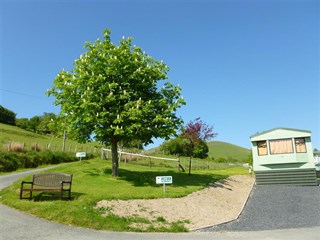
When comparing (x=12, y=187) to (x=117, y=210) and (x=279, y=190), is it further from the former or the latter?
(x=279, y=190)

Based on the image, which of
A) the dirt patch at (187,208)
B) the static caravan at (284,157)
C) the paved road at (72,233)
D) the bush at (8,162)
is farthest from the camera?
the static caravan at (284,157)

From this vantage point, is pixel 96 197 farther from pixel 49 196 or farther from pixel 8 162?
pixel 8 162

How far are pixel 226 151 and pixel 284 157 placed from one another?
359ft

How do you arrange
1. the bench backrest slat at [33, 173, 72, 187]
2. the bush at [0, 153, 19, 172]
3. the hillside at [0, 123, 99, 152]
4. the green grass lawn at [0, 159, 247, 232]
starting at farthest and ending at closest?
the hillside at [0, 123, 99, 152]
the bush at [0, 153, 19, 172]
the bench backrest slat at [33, 173, 72, 187]
the green grass lawn at [0, 159, 247, 232]

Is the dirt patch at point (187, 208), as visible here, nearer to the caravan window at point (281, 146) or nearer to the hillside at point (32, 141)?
the caravan window at point (281, 146)

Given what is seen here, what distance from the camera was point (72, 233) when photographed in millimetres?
9766

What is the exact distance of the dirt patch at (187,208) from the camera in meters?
12.7

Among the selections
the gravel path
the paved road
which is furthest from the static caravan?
the paved road

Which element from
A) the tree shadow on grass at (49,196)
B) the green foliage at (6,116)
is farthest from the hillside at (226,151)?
the tree shadow on grass at (49,196)

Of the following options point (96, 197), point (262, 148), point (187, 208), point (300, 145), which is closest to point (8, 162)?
point (96, 197)

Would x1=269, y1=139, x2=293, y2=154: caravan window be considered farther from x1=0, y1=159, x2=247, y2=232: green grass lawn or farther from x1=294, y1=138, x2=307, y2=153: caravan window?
x1=0, y1=159, x2=247, y2=232: green grass lawn

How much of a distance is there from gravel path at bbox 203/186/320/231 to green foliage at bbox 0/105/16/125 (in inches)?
2961

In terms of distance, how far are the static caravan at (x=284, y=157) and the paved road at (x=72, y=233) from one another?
49.7 feet

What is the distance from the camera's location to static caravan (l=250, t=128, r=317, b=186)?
2636 centimetres
